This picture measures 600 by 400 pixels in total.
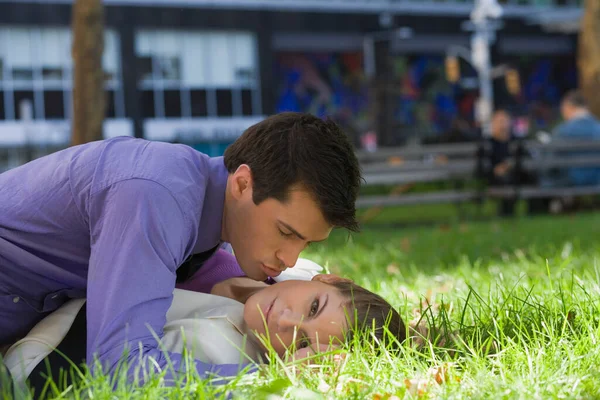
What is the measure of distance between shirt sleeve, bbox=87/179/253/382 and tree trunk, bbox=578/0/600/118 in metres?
14.7

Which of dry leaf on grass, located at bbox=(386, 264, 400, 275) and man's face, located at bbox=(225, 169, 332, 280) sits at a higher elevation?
man's face, located at bbox=(225, 169, 332, 280)

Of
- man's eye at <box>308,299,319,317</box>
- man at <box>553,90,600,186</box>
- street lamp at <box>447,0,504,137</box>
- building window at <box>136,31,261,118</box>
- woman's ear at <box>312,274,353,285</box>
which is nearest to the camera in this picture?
man's eye at <box>308,299,319,317</box>

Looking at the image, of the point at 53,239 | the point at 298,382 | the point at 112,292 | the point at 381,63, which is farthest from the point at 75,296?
the point at 381,63

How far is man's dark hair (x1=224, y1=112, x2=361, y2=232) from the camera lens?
293 cm

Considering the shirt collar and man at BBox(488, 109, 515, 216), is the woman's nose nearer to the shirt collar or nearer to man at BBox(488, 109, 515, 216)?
the shirt collar

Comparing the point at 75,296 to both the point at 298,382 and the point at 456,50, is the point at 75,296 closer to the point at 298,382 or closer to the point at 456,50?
the point at 298,382

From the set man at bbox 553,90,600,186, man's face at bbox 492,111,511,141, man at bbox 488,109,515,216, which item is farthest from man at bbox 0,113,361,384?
man's face at bbox 492,111,511,141

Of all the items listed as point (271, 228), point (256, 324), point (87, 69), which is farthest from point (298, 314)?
point (87, 69)

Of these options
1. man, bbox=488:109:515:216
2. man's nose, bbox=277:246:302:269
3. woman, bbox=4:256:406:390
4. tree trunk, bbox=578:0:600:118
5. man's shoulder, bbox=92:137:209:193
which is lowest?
man, bbox=488:109:515:216

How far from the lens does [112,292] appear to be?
259 centimetres

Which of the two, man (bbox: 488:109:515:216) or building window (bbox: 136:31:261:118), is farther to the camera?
building window (bbox: 136:31:261:118)

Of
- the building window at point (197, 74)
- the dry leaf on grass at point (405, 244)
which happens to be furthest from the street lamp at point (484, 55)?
the dry leaf on grass at point (405, 244)

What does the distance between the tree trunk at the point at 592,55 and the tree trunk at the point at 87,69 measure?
927 cm

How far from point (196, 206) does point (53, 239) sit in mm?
524
